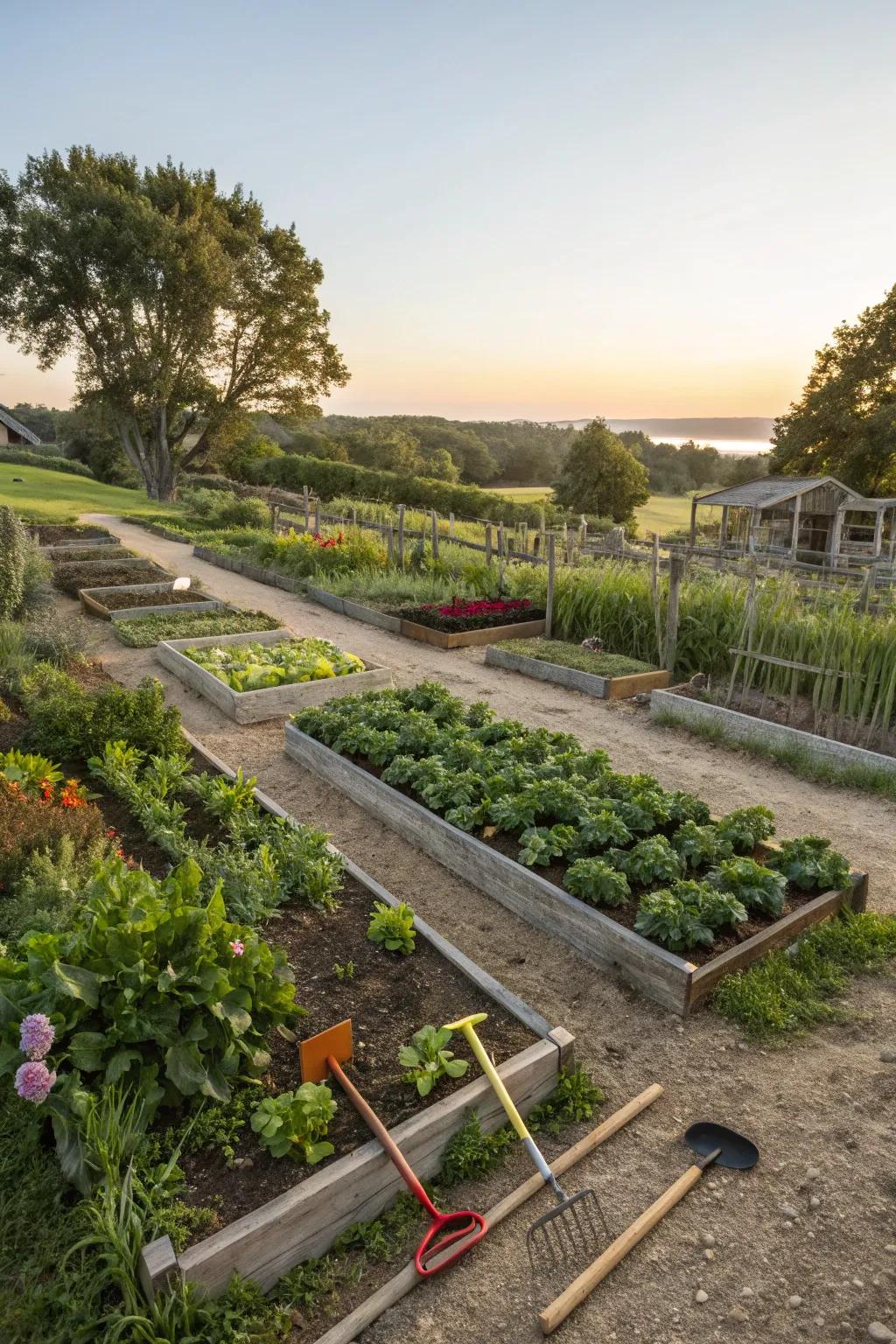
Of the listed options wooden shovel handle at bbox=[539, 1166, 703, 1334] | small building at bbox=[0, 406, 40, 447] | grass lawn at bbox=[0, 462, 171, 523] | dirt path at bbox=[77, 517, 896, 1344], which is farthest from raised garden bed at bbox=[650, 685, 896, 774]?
small building at bbox=[0, 406, 40, 447]

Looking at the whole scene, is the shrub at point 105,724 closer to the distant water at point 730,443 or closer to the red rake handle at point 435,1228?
the red rake handle at point 435,1228

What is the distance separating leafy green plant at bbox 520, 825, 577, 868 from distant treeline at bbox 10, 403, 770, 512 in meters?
35.4

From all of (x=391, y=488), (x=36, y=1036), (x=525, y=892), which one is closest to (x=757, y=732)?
(x=525, y=892)

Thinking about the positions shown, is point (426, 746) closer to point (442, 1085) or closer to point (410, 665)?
point (442, 1085)

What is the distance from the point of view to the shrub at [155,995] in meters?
2.54

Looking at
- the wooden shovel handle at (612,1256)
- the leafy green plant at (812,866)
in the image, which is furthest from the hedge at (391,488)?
the wooden shovel handle at (612,1256)

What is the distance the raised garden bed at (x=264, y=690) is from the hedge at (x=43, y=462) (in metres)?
39.9

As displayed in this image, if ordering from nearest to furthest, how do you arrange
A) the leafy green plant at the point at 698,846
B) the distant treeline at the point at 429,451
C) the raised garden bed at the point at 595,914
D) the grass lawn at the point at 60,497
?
the raised garden bed at the point at 595,914
the leafy green plant at the point at 698,846
the grass lawn at the point at 60,497
the distant treeline at the point at 429,451

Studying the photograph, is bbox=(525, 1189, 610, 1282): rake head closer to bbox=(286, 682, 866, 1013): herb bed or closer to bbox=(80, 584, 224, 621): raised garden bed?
bbox=(286, 682, 866, 1013): herb bed

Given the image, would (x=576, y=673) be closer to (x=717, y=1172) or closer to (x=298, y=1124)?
(x=717, y=1172)

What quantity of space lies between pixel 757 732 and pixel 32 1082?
628 centimetres

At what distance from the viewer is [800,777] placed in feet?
21.1

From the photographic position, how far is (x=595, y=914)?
388cm

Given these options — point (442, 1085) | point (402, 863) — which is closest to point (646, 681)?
point (402, 863)
